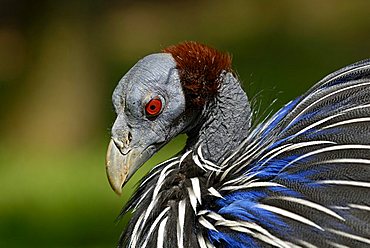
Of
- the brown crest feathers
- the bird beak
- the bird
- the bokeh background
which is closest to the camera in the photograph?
the bird

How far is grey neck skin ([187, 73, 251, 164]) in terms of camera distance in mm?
3434

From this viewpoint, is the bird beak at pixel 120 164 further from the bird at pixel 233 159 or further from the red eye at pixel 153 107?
the red eye at pixel 153 107

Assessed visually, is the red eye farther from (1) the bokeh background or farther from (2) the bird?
(1) the bokeh background

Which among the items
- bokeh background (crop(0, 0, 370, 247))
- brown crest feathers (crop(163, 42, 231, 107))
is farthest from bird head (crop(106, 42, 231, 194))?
bokeh background (crop(0, 0, 370, 247))

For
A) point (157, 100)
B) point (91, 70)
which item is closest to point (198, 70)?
point (157, 100)

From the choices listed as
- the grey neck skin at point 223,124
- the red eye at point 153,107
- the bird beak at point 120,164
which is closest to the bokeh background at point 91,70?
the grey neck skin at point 223,124

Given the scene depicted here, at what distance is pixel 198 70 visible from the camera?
3381 millimetres

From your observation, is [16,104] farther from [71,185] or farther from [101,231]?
[101,231]

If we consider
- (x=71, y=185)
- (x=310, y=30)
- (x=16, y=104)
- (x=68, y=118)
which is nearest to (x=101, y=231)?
(x=71, y=185)

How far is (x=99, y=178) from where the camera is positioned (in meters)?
7.48

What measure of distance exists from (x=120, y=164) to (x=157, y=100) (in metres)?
0.24

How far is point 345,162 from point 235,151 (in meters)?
0.49

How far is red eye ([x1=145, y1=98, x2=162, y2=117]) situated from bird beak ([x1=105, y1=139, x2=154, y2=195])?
124mm

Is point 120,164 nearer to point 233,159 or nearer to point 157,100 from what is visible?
point 157,100
